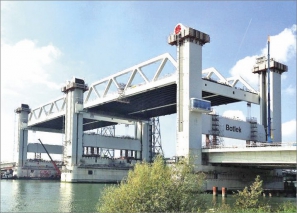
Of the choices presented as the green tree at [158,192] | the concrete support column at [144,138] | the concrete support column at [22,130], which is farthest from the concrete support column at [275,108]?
the concrete support column at [22,130]

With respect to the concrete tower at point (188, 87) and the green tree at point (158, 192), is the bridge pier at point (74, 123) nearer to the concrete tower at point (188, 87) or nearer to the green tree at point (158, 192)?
the concrete tower at point (188, 87)

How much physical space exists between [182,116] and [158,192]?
147ft

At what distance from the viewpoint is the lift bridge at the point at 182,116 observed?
66125 mm

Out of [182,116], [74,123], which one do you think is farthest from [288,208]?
[74,123]

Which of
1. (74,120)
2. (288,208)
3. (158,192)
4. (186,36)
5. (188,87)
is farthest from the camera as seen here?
(74,120)

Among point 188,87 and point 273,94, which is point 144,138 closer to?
point 273,94

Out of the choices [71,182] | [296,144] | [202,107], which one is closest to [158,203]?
[296,144]

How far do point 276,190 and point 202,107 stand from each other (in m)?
21.3

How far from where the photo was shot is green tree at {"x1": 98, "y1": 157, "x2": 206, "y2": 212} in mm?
23312

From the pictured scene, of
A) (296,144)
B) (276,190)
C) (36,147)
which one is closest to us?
(296,144)

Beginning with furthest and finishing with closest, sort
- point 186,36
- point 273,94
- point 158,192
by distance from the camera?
point 273,94, point 186,36, point 158,192

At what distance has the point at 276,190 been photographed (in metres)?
71.5

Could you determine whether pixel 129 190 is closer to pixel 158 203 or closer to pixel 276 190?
pixel 158 203

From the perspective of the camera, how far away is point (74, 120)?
10556 cm
